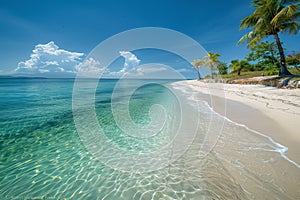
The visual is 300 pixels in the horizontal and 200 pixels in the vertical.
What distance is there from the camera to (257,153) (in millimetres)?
3180

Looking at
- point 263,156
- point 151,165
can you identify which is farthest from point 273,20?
point 151,165

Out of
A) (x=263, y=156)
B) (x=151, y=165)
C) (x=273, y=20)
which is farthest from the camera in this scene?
(x=273, y=20)

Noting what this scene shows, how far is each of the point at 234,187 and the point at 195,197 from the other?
2.61ft

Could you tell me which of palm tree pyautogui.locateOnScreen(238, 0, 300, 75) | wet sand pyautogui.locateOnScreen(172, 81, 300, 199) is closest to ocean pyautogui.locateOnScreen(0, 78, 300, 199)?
wet sand pyautogui.locateOnScreen(172, 81, 300, 199)

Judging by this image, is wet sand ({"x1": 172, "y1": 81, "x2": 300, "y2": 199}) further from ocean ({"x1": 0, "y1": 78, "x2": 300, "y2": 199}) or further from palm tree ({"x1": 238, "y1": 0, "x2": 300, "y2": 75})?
palm tree ({"x1": 238, "y1": 0, "x2": 300, "y2": 75})

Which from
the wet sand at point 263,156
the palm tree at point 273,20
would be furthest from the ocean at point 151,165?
the palm tree at point 273,20

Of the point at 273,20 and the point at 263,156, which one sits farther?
the point at 273,20

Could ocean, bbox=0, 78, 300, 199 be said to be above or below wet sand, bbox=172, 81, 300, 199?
below

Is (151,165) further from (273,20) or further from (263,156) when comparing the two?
(273,20)

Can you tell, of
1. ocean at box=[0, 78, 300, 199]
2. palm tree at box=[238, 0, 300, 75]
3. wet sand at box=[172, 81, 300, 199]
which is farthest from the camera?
palm tree at box=[238, 0, 300, 75]

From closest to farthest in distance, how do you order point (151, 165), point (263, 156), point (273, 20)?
point (263, 156), point (151, 165), point (273, 20)

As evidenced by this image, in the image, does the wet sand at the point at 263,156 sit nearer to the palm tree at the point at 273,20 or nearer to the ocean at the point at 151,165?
the ocean at the point at 151,165

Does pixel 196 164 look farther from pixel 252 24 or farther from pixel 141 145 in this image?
pixel 252 24

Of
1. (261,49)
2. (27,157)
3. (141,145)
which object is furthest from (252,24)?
(27,157)
